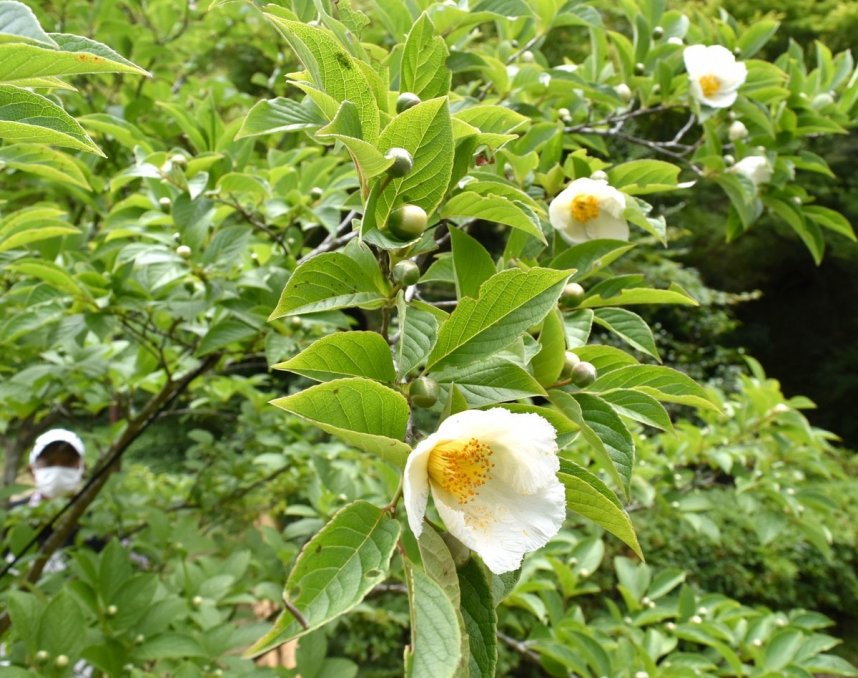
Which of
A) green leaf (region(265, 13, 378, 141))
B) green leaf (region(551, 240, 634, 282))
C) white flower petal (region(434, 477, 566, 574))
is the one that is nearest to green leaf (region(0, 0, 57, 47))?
green leaf (region(265, 13, 378, 141))

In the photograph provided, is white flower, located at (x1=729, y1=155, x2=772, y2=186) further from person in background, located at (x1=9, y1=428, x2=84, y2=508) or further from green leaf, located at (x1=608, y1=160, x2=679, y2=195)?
person in background, located at (x1=9, y1=428, x2=84, y2=508)

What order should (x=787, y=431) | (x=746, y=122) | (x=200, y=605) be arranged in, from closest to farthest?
(x=200, y=605) → (x=746, y=122) → (x=787, y=431)

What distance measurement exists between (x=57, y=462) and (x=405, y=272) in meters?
2.89

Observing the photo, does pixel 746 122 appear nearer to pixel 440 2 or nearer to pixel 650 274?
pixel 440 2

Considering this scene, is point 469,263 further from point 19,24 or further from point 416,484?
point 19,24

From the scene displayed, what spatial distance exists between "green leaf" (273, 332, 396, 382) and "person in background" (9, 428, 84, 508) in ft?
8.52

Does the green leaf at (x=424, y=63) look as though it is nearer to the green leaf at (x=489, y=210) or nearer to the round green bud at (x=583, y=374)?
the green leaf at (x=489, y=210)

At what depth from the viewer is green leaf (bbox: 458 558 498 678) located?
2.04 ft

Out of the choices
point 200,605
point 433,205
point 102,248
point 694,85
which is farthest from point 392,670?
point 433,205

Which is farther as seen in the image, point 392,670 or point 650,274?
point 650,274

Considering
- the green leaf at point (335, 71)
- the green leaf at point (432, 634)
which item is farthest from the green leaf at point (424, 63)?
the green leaf at point (432, 634)

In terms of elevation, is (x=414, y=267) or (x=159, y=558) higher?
(x=414, y=267)

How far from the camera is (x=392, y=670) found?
3912 millimetres

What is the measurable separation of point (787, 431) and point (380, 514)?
2.07 metres
